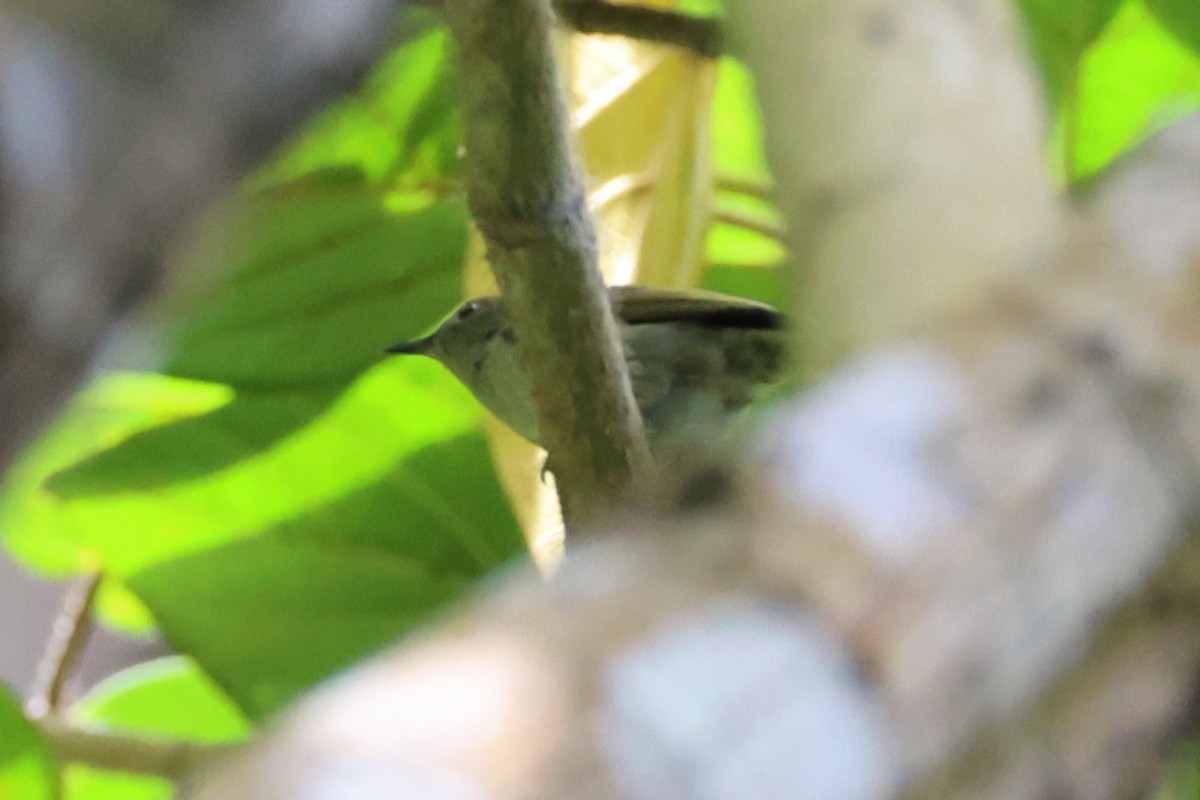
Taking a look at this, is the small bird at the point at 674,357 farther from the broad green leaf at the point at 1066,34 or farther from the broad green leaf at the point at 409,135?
the broad green leaf at the point at 1066,34

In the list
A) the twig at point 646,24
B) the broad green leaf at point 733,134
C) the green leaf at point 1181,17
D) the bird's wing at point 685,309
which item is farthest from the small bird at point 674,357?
the green leaf at point 1181,17

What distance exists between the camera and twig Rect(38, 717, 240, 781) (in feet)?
2.89

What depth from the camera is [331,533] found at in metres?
1.04

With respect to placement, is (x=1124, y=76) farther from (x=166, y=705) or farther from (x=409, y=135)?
(x=166, y=705)

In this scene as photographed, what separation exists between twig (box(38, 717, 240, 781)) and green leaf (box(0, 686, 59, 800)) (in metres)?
0.09

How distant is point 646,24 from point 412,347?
0.90ft

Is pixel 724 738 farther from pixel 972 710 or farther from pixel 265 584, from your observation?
pixel 265 584

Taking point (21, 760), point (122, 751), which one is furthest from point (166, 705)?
point (21, 760)

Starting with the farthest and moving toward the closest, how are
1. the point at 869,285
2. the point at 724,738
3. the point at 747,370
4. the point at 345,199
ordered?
the point at 345,199 < the point at 747,370 < the point at 869,285 < the point at 724,738

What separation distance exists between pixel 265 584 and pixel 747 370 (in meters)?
0.44

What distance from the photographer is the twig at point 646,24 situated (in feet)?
2.69

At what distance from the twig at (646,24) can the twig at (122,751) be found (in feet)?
1.76

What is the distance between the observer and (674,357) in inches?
32.9

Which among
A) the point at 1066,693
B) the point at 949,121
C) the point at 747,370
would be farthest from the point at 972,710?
the point at 747,370
